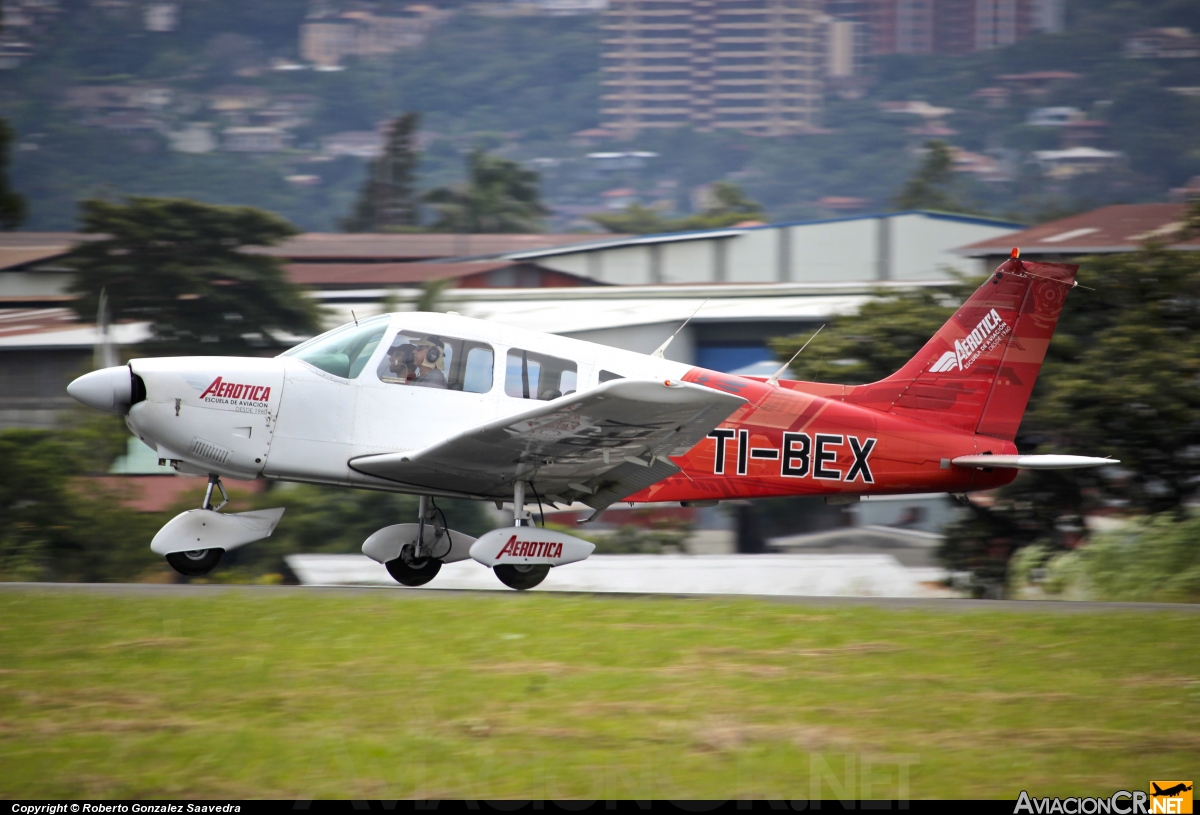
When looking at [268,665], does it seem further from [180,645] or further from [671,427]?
[671,427]

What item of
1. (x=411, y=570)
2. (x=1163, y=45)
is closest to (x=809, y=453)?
(x=411, y=570)

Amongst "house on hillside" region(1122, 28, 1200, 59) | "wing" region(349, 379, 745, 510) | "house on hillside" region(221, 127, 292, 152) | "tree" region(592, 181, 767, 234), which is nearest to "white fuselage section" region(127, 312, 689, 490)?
"wing" region(349, 379, 745, 510)

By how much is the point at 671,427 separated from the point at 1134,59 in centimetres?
17926

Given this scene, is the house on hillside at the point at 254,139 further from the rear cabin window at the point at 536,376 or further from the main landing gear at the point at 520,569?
the main landing gear at the point at 520,569

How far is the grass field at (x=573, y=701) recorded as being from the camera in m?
4.72

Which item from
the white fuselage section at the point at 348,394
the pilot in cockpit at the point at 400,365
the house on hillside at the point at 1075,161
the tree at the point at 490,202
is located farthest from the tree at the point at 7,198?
the house on hillside at the point at 1075,161

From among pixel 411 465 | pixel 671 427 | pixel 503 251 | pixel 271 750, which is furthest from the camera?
pixel 503 251

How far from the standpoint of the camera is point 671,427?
27.2 ft

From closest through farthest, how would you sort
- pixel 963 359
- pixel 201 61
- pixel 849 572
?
1. pixel 963 359
2. pixel 849 572
3. pixel 201 61

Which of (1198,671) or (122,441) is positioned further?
(122,441)

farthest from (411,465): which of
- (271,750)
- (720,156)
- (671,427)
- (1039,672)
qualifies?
(720,156)

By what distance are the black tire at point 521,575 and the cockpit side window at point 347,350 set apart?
6.60 feet

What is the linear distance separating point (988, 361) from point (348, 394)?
229 inches

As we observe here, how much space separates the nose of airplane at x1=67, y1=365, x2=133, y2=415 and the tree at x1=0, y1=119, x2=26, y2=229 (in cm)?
2457
